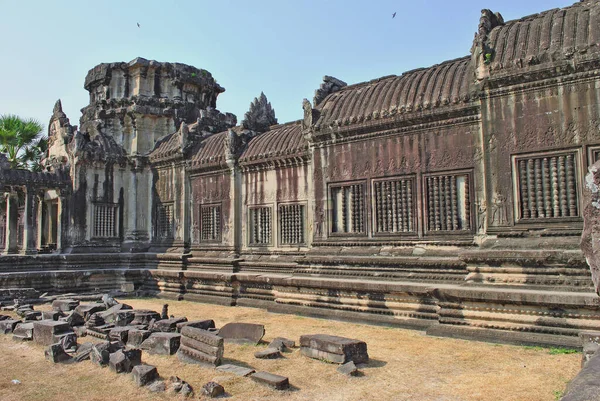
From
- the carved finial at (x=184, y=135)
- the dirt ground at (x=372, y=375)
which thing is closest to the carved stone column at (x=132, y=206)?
the carved finial at (x=184, y=135)

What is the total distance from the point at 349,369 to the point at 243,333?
2.62 m

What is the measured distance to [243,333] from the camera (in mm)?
8688

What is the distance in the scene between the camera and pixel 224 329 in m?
8.85

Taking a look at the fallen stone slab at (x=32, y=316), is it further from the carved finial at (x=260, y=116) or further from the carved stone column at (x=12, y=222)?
the carved finial at (x=260, y=116)

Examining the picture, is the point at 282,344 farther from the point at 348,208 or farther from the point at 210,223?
the point at 210,223

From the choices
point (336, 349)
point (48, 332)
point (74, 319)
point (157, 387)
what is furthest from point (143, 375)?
point (74, 319)

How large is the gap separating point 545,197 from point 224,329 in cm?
615

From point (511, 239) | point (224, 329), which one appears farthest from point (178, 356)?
Result: point (511, 239)

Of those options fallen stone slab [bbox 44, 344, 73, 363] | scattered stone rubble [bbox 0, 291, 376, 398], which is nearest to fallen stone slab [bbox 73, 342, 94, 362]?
scattered stone rubble [bbox 0, 291, 376, 398]

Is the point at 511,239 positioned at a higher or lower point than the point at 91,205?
lower

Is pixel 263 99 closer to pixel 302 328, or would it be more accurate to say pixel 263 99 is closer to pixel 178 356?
pixel 302 328

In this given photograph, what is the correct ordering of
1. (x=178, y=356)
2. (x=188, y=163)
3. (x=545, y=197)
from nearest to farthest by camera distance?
(x=178, y=356)
(x=545, y=197)
(x=188, y=163)

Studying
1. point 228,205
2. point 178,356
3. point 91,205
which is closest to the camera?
point 178,356

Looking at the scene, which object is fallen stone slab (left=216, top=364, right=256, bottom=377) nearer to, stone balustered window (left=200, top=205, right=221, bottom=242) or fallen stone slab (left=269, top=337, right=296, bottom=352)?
fallen stone slab (left=269, top=337, right=296, bottom=352)
